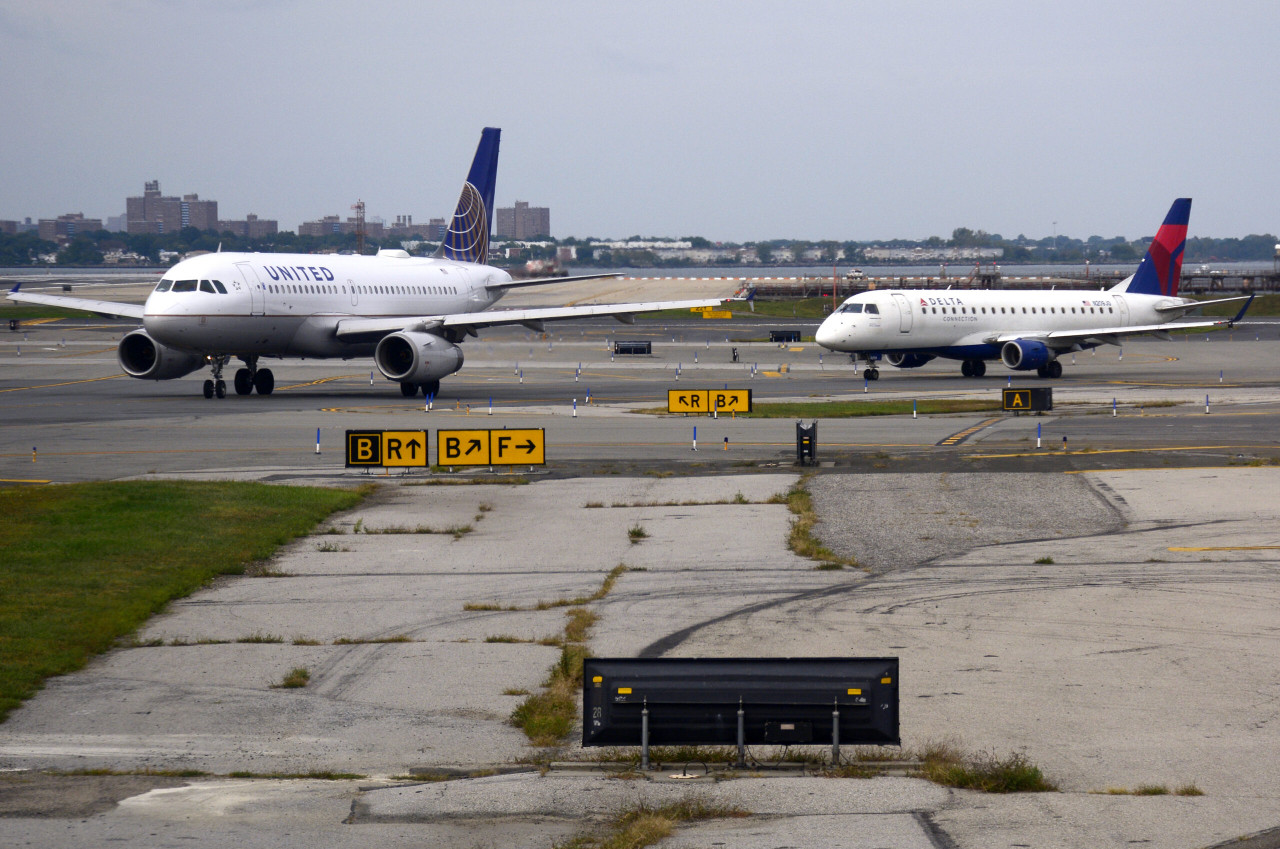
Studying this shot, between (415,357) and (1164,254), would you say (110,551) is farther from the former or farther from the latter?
(1164,254)

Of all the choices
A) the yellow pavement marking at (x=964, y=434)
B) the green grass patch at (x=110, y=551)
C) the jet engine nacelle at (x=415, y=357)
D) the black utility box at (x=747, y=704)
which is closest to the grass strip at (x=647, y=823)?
the black utility box at (x=747, y=704)

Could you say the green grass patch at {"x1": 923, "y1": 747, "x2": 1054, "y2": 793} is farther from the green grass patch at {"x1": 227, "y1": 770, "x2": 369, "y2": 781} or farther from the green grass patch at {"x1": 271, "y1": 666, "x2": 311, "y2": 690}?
the green grass patch at {"x1": 271, "y1": 666, "x2": 311, "y2": 690}

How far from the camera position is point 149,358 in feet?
157

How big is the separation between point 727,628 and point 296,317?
3473 cm

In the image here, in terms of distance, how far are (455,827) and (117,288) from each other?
147m

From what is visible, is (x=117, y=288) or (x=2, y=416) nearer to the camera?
(x=2, y=416)

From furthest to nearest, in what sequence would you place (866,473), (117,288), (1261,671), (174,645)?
(117,288)
(866,473)
(174,645)
(1261,671)

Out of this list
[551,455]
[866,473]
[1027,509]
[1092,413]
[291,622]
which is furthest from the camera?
[1092,413]

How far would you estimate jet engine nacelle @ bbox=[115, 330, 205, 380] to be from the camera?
4762cm

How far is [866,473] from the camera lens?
2938 centimetres

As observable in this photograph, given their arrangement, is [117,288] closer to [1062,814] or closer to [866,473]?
[866,473]

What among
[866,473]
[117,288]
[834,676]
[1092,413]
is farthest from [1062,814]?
[117,288]

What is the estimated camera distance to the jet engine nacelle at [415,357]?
46469mm

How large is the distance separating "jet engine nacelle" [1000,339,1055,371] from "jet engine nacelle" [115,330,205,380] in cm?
3242
